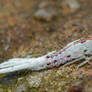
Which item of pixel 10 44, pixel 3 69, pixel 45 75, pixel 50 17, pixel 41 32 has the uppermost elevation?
pixel 50 17

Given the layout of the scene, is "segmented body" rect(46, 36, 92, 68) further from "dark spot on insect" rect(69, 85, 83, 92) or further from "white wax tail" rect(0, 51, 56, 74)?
"dark spot on insect" rect(69, 85, 83, 92)

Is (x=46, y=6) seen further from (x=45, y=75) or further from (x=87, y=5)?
(x=45, y=75)

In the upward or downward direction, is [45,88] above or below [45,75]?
below

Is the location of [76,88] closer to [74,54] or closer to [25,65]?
[74,54]

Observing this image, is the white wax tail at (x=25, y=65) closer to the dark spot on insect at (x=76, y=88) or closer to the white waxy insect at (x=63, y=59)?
the white waxy insect at (x=63, y=59)

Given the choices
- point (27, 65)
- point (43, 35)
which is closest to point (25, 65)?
point (27, 65)

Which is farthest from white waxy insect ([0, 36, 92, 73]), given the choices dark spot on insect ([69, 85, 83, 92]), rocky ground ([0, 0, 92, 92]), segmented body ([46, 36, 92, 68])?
dark spot on insect ([69, 85, 83, 92])

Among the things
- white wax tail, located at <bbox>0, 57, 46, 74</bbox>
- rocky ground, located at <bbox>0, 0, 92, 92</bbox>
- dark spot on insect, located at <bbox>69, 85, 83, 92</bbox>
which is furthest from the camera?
white wax tail, located at <bbox>0, 57, 46, 74</bbox>

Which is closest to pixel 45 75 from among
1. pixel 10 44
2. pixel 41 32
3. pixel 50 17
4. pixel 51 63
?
pixel 51 63
